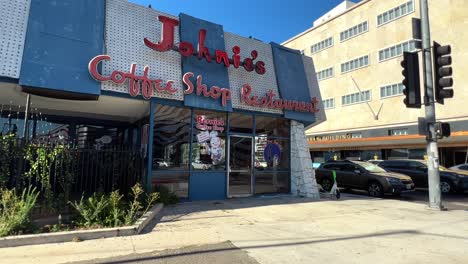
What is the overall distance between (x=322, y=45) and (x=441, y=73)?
35453 mm

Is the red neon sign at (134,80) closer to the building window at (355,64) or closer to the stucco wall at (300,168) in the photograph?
the stucco wall at (300,168)

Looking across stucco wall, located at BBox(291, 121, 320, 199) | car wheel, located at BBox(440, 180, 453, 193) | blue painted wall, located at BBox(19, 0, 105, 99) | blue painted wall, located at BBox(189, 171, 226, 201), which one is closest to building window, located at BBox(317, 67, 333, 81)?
car wheel, located at BBox(440, 180, 453, 193)

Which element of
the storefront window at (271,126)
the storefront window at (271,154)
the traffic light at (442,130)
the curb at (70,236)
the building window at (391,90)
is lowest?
the curb at (70,236)

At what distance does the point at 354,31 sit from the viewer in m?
40.0

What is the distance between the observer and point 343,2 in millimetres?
50562

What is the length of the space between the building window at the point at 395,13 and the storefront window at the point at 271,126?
27061mm

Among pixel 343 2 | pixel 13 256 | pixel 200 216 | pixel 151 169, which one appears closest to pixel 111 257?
pixel 13 256

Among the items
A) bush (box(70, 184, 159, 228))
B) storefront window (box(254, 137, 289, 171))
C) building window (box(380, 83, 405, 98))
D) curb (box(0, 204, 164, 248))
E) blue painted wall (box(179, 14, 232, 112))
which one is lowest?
curb (box(0, 204, 164, 248))

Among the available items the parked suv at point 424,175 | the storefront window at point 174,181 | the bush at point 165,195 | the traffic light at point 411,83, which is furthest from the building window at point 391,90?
the bush at point 165,195

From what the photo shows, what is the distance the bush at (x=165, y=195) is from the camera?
1041cm

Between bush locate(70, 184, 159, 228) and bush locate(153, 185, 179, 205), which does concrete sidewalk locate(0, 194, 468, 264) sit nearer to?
bush locate(153, 185, 179, 205)

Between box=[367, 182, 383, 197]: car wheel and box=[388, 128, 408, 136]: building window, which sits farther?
box=[388, 128, 408, 136]: building window

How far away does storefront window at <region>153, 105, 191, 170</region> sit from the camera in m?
11.1

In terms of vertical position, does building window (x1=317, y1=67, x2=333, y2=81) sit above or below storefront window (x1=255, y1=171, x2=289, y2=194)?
above
